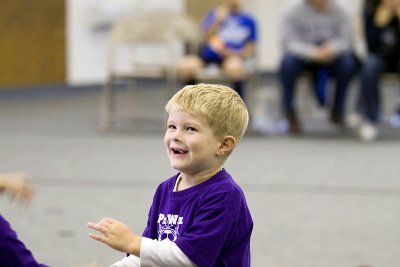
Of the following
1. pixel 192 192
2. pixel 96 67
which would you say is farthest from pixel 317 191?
pixel 96 67

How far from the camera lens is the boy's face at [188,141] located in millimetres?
1759

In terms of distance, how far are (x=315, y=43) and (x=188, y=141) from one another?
487 cm

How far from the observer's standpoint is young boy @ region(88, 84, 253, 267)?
68.2 inches

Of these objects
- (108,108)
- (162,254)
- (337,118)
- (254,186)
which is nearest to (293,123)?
(337,118)

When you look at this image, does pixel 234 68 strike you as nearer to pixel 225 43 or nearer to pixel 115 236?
pixel 225 43

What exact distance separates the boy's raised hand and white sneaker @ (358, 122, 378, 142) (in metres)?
4.80

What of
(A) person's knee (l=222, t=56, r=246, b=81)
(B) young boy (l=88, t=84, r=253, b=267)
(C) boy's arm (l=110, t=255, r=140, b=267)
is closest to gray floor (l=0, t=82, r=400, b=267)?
(A) person's knee (l=222, t=56, r=246, b=81)

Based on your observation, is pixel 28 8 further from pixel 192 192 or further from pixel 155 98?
pixel 192 192

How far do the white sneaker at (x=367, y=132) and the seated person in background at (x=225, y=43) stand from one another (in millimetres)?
932

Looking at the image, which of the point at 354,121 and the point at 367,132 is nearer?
the point at 367,132

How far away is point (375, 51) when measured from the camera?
652 cm

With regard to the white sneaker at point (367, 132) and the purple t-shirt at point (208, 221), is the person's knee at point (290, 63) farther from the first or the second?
the purple t-shirt at point (208, 221)

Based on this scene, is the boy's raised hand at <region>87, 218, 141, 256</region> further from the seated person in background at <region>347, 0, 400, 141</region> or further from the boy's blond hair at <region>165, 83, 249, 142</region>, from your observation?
the seated person in background at <region>347, 0, 400, 141</region>

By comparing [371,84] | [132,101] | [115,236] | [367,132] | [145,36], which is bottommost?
[132,101]
